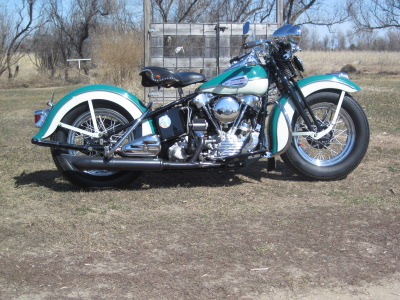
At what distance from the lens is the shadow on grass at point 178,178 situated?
5625mm

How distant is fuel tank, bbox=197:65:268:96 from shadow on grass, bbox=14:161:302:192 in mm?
958

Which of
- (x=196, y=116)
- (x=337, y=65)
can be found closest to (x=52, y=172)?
(x=196, y=116)

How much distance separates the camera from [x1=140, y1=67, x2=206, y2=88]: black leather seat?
17.0ft

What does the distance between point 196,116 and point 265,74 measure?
0.80 m

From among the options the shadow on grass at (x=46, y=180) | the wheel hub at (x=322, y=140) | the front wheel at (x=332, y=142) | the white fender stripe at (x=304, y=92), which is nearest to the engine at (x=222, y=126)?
the white fender stripe at (x=304, y=92)

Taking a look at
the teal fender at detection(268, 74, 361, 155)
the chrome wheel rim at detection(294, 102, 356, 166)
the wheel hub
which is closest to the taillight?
the teal fender at detection(268, 74, 361, 155)

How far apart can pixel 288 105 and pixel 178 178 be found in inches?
56.6

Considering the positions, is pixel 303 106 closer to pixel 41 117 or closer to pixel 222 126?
pixel 222 126

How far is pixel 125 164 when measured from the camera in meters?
5.09

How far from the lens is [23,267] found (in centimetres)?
366

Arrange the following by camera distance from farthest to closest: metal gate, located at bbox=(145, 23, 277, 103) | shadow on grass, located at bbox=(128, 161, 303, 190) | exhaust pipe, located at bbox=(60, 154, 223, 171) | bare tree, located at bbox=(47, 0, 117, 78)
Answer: bare tree, located at bbox=(47, 0, 117, 78) < metal gate, located at bbox=(145, 23, 277, 103) < shadow on grass, located at bbox=(128, 161, 303, 190) < exhaust pipe, located at bbox=(60, 154, 223, 171)

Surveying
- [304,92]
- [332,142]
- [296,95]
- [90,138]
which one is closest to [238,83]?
[296,95]

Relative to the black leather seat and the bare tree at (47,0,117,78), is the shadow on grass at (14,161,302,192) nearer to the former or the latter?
the black leather seat

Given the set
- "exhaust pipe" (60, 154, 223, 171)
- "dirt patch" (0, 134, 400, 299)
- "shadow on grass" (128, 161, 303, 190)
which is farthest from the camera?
"shadow on grass" (128, 161, 303, 190)
